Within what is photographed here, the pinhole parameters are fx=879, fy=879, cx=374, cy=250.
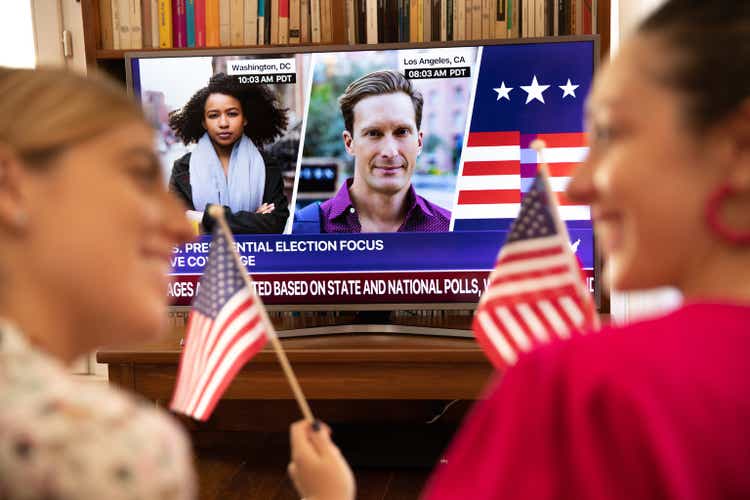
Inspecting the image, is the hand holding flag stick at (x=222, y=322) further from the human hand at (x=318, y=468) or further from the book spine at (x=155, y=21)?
the book spine at (x=155, y=21)

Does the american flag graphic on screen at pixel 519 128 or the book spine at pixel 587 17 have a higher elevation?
the book spine at pixel 587 17

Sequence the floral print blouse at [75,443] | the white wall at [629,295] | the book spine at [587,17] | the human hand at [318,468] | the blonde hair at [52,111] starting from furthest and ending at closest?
the book spine at [587,17] < the white wall at [629,295] < the human hand at [318,468] < the blonde hair at [52,111] < the floral print blouse at [75,443]

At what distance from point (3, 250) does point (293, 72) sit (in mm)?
2319

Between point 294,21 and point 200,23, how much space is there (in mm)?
336

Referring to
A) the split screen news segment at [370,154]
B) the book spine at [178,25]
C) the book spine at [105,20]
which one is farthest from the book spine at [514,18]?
the book spine at [105,20]

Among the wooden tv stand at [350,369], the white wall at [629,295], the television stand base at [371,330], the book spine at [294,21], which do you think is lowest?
the wooden tv stand at [350,369]

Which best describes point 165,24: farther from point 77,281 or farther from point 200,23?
point 77,281

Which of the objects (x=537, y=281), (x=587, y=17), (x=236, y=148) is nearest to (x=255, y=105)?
(x=236, y=148)

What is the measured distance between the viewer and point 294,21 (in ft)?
10.2

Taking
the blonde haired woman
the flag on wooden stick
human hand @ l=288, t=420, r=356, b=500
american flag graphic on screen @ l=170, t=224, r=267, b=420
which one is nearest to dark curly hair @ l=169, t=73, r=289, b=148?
american flag graphic on screen @ l=170, t=224, r=267, b=420

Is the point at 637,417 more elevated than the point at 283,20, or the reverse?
the point at 283,20

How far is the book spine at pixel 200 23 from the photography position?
3113 mm

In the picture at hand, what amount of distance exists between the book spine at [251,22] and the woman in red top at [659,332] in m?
2.62

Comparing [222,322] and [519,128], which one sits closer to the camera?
[222,322]
